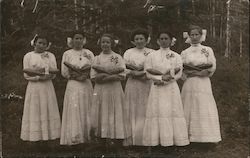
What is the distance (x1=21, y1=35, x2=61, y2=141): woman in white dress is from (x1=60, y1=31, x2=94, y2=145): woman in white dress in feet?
0.48

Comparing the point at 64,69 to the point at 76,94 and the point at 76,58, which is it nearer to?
the point at 76,58

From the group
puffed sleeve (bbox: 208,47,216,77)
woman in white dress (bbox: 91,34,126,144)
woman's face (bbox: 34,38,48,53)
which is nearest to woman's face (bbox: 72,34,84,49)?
woman in white dress (bbox: 91,34,126,144)

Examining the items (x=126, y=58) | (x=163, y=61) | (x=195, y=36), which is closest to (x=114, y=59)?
(x=126, y=58)

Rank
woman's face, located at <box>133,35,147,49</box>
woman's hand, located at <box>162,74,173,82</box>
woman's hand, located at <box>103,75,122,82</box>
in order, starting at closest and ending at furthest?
woman's hand, located at <box>162,74,173,82</box>
woman's hand, located at <box>103,75,122,82</box>
woman's face, located at <box>133,35,147,49</box>

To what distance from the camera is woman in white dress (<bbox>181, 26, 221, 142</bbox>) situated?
5.57 m

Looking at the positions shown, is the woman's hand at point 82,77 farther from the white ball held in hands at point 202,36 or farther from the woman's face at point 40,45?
the white ball held in hands at point 202,36

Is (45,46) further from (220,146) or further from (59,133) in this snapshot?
(220,146)

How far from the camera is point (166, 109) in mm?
5379

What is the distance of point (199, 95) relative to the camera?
5.65 meters

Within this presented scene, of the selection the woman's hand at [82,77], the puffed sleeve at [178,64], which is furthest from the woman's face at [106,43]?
the puffed sleeve at [178,64]

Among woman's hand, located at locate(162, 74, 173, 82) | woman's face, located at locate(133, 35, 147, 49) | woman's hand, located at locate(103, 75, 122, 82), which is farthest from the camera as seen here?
woman's face, located at locate(133, 35, 147, 49)

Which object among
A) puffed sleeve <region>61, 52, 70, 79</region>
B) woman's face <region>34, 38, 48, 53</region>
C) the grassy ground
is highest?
woman's face <region>34, 38, 48, 53</region>

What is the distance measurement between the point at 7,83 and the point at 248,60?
3.15 metres

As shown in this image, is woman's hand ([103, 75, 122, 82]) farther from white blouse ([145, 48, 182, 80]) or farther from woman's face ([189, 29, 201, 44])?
woman's face ([189, 29, 201, 44])
